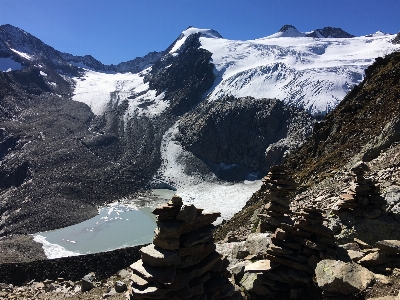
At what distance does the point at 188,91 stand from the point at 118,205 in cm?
5633

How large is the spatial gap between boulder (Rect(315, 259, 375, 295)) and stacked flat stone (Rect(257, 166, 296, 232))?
5.12 meters

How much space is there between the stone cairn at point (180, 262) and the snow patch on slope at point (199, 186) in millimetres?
41476

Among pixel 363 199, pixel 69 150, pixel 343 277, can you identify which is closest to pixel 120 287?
pixel 343 277

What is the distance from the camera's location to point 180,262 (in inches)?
318

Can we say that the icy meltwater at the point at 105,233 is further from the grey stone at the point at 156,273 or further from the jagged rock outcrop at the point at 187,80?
the jagged rock outcrop at the point at 187,80

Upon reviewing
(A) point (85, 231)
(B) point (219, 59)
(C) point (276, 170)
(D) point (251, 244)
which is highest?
(B) point (219, 59)

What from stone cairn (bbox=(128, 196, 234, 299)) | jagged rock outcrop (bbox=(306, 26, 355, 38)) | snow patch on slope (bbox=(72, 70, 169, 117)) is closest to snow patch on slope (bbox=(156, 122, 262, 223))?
snow patch on slope (bbox=(72, 70, 169, 117))

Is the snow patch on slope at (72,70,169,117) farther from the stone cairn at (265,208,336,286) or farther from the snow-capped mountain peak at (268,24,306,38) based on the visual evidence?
the stone cairn at (265,208,336,286)

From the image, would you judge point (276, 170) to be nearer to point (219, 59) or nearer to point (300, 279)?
point (300, 279)

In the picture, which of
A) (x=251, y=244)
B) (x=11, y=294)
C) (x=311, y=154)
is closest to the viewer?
(x=251, y=244)

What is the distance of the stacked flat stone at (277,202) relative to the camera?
530 inches

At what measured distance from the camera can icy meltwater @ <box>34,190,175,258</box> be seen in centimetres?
4447

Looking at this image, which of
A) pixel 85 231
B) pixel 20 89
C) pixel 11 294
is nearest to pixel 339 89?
pixel 85 231

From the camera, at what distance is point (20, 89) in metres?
127
